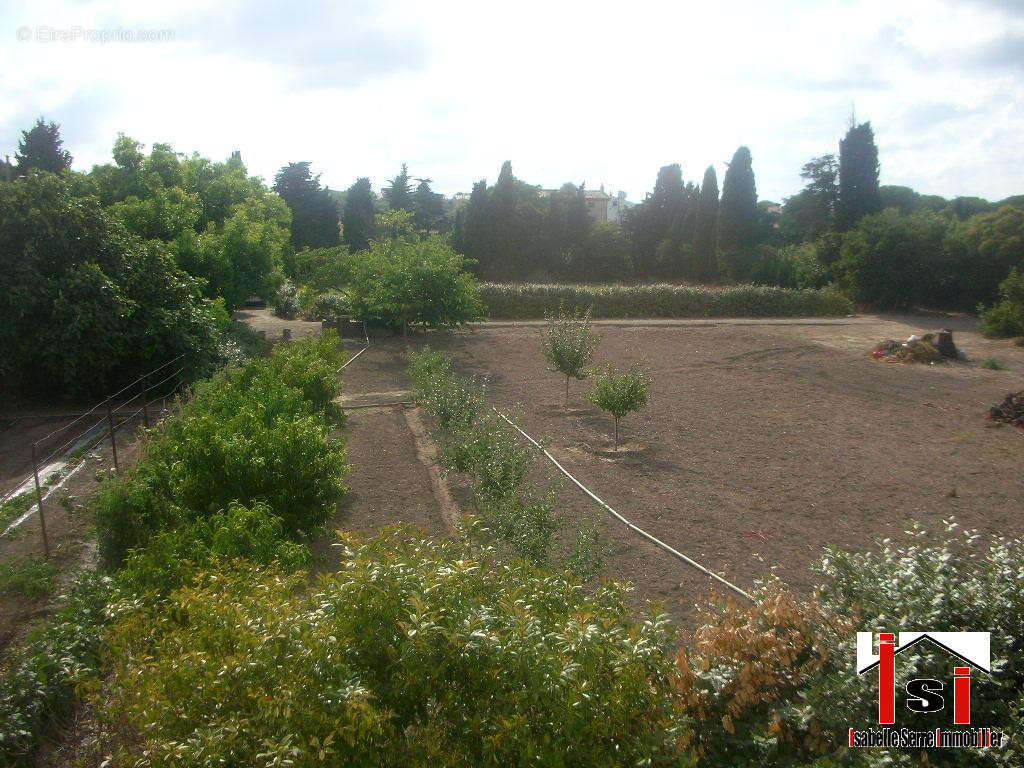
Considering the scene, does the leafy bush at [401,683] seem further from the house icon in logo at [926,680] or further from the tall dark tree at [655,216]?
the tall dark tree at [655,216]

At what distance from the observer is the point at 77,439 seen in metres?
8.12

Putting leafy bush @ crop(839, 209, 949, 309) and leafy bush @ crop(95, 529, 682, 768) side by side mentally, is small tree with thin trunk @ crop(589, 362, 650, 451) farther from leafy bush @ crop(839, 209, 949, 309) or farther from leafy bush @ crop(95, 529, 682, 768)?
leafy bush @ crop(839, 209, 949, 309)

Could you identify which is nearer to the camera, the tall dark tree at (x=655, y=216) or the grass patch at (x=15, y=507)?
the grass patch at (x=15, y=507)

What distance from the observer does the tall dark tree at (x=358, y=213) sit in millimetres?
48562

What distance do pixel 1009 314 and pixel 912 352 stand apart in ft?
21.3

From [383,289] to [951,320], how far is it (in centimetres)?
2106

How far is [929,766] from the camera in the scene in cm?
256

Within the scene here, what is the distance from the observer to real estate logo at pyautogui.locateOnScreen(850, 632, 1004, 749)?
268 cm

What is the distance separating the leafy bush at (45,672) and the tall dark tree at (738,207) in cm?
3750

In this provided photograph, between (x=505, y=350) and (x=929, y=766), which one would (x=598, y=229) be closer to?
(x=505, y=350)

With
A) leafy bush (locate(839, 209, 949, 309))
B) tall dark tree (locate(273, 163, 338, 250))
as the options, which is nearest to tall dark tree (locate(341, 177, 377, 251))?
tall dark tree (locate(273, 163, 338, 250))

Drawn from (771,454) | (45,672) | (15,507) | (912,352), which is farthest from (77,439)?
(912,352)

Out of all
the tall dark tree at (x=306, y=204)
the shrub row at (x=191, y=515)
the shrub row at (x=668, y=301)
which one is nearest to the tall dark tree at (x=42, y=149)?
the tall dark tree at (x=306, y=204)

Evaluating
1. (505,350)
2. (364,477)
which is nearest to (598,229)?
(505,350)
